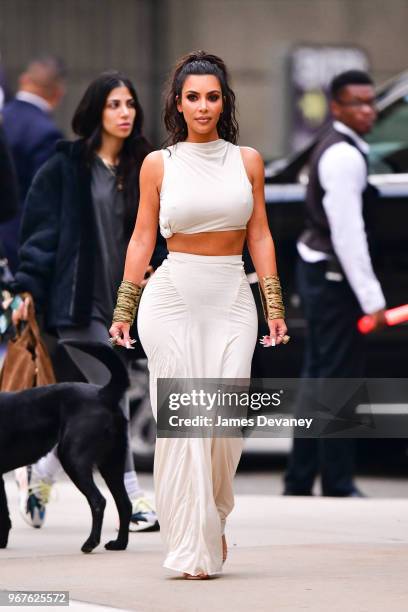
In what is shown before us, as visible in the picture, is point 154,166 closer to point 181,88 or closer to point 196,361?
point 181,88

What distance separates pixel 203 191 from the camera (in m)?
6.25

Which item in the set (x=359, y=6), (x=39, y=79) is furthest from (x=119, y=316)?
(x=359, y=6)

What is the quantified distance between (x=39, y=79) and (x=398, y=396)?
3239 mm

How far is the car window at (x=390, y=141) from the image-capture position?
1028cm

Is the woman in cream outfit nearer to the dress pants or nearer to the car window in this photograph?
the dress pants

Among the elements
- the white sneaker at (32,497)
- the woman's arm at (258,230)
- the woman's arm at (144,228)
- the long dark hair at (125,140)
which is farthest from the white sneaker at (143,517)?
the woman's arm at (258,230)

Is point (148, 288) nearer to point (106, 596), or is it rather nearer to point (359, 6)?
point (106, 596)

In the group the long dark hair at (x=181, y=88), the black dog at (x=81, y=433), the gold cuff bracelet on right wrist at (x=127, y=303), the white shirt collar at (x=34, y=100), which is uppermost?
the long dark hair at (x=181, y=88)

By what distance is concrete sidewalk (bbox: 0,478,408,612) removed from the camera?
5824 mm

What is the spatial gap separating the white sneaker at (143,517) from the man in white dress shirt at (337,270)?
1.81m

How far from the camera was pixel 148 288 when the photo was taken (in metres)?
6.38

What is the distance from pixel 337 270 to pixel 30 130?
2.25 meters

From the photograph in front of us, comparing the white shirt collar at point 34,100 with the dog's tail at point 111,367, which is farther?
the white shirt collar at point 34,100

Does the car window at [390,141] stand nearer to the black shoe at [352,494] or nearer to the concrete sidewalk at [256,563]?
the black shoe at [352,494]
